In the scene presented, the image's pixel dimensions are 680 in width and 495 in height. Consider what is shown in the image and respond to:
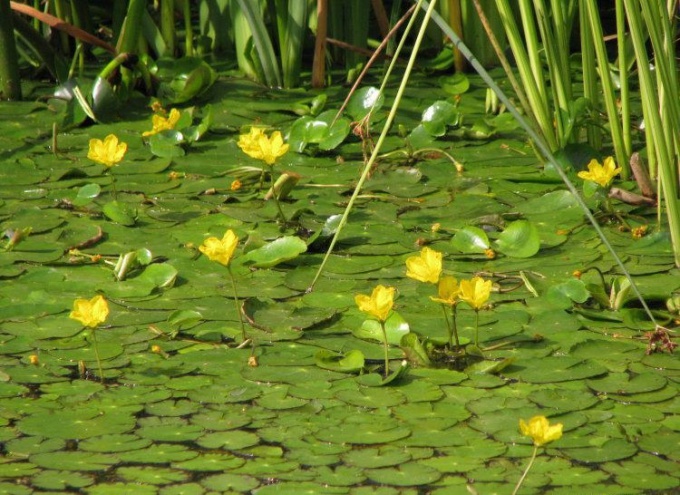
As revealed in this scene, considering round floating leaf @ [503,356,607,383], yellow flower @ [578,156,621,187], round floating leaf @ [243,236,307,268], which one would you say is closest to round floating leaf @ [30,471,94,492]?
round floating leaf @ [503,356,607,383]

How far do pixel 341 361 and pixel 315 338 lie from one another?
0.46 ft

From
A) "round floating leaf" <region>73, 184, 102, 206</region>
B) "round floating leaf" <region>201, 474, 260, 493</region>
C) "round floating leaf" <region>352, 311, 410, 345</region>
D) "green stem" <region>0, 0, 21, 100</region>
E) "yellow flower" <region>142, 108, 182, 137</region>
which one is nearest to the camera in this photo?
"round floating leaf" <region>201, 474, 260, 493</region>

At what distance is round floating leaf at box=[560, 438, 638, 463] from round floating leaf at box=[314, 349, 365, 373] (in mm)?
421

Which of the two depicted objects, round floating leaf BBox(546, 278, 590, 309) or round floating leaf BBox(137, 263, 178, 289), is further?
round floating leaf BBox(137, 263, 178, 289)

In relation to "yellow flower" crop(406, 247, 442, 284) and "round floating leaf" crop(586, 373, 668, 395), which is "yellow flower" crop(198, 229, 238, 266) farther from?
"round floating leaf" crop(586, 373, 668, 395)

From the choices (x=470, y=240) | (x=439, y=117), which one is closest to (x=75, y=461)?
(x=470, y=240)

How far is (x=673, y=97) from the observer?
2137 millimetres

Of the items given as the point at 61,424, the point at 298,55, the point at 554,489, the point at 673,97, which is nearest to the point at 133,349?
the point at 61,424

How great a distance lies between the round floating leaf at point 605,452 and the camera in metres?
1.62

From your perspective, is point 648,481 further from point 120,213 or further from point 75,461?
point 120,213

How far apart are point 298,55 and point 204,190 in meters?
0.96

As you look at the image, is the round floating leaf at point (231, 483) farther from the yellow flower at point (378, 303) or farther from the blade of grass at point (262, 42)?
the blade of grass at point (262, 42)

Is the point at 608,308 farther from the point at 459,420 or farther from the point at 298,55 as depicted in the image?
the point at 298,55

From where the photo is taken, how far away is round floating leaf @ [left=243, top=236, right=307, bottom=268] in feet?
7.83
